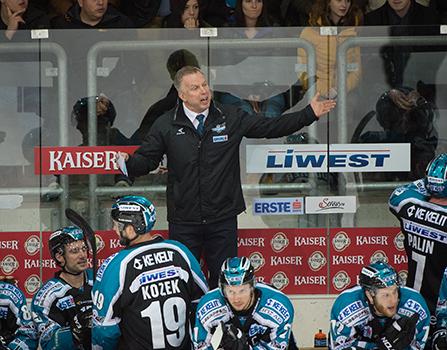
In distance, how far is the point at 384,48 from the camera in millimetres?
10547

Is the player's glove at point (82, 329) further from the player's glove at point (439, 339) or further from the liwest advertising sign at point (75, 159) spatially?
the player's glove at point (439, 339)

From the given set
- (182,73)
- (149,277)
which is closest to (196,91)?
(182,73)

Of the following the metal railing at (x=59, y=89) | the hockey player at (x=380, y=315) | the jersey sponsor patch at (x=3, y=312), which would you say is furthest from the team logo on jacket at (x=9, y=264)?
the hockey player at (x=380, y=315)

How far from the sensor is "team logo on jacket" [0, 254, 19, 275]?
10.4 m

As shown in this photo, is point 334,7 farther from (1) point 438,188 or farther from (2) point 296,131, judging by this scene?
(1) point 438,188

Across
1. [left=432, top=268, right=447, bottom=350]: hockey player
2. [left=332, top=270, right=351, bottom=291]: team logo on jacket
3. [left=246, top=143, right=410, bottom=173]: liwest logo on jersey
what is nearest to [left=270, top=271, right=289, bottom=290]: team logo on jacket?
[left=332, top=270, right=351, bottom=291]: team logo on jacket

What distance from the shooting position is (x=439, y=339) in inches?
Result: 352

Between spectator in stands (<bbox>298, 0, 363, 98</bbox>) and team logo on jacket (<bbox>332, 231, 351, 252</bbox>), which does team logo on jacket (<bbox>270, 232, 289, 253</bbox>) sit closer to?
team logo on jacket (<bbox>332, 231, 351, 252</bbox>)

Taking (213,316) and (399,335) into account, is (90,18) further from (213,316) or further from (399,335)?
(399,335)

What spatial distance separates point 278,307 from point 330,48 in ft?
8.21

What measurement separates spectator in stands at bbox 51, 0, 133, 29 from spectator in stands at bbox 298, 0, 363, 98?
1254 millimetres

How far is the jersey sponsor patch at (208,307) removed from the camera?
338 inches

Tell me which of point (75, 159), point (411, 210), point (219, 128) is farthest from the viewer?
point (75, 159)

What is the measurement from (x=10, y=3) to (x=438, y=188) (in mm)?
3332
